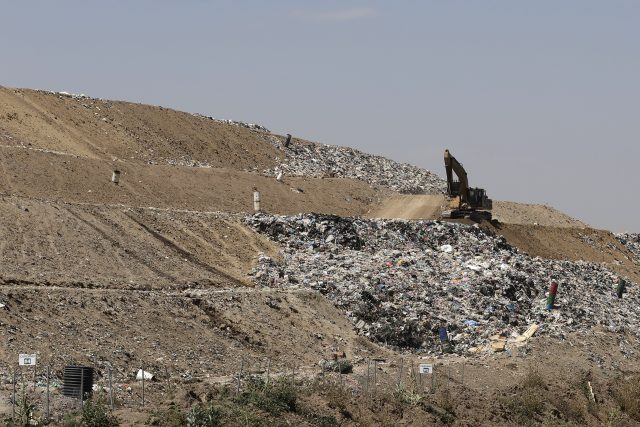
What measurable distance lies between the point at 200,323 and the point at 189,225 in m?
10.6

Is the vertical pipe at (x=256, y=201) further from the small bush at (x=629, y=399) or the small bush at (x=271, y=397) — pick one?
the small bush at (x=271, y=397)

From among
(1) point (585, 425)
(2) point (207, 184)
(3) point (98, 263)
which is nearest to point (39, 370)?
(3) point (98, 263)

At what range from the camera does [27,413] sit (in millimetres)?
22391

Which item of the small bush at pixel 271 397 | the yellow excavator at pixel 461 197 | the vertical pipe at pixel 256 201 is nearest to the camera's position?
the small bush at pixel 271 397

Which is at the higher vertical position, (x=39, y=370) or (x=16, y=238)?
(x=16, y=238)

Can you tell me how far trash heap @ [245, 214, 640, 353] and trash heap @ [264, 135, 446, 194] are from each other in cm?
1562

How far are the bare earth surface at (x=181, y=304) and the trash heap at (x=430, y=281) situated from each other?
2.79ft

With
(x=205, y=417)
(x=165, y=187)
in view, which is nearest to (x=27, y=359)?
(x=205, y=417)

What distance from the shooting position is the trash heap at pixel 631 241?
63.0 m

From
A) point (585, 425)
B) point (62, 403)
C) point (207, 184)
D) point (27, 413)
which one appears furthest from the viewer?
point (207, 184)

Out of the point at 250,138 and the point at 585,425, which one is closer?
the point at 585,425

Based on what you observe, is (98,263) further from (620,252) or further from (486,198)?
(620,252)

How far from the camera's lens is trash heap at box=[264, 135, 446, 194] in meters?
64.8

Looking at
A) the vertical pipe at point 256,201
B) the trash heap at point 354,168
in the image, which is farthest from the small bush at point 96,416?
the trash heap at point 354,168
